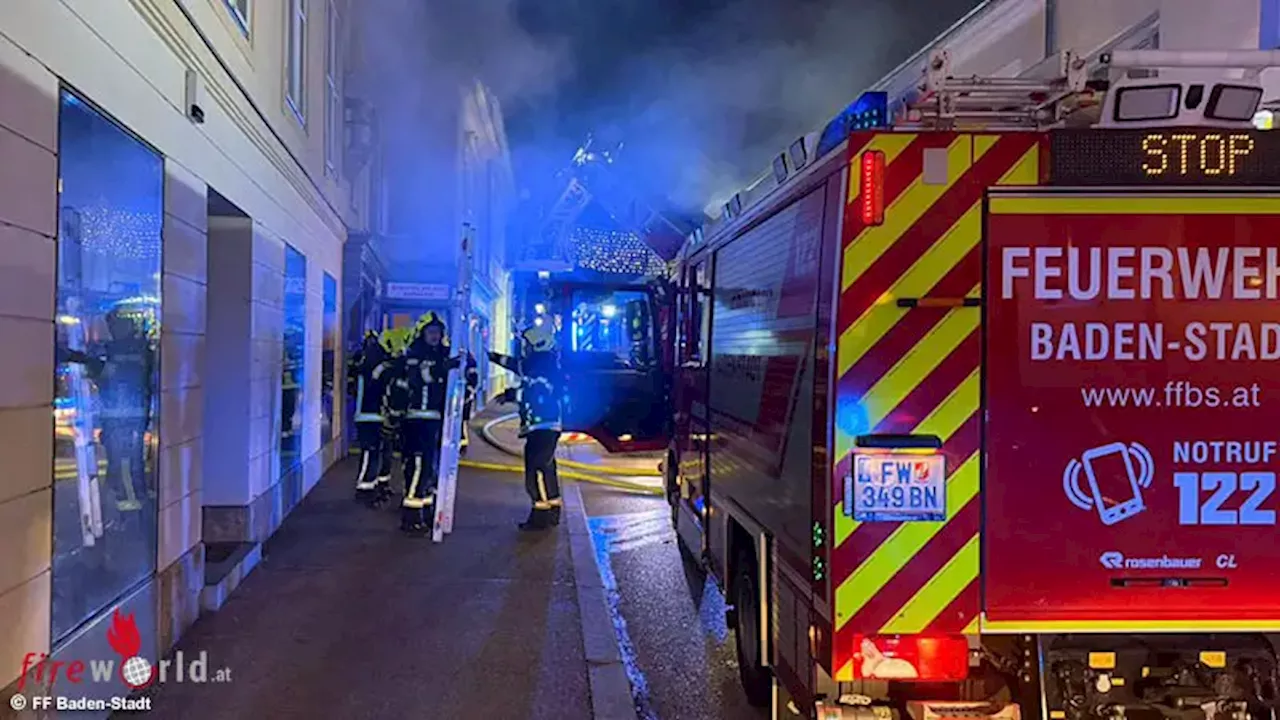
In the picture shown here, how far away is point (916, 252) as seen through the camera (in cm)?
312

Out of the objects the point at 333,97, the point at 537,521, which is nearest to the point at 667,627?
the point at 537,521

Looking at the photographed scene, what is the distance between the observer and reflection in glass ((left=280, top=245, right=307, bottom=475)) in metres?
9.12

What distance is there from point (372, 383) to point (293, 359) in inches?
30.9

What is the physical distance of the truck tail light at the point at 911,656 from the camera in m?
3.18

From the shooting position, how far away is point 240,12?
7.01 meters

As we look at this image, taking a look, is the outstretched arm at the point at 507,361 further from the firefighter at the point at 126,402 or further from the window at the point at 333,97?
the window at the point at 333,97

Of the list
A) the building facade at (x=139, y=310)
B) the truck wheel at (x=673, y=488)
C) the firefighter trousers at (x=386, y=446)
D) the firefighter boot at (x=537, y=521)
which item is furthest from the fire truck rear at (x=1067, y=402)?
the firefighter trousers at (x=386, y=446)

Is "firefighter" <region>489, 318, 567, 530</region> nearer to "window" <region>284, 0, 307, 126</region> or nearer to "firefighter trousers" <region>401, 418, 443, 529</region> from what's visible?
"firefighter trousers" <region>401, 418, 443, 529</region>

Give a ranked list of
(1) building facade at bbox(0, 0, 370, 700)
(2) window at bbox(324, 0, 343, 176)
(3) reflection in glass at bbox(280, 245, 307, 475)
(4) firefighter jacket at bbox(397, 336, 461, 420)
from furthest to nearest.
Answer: (2) window at bbox(324, 0, 343, 176)
(3) reflection in glass at bbox(280, 245, 307, 475)
(4) firefighter jacket at bbox(397, 336, 461, 420)
(1) building facade at bbox(0, 0, 370, 700)

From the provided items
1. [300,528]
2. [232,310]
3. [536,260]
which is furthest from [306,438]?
[536,260]

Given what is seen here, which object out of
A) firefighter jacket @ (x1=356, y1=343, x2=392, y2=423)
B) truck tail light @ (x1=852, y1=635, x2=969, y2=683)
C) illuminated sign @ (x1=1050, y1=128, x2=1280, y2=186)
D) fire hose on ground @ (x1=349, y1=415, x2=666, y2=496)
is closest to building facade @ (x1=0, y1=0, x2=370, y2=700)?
firefighter jacket @ (x1=356, y1=343, x2=392, y2=423)

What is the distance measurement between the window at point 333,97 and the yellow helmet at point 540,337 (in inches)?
167

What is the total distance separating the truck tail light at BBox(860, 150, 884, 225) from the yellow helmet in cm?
582

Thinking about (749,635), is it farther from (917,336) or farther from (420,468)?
(420,468)
